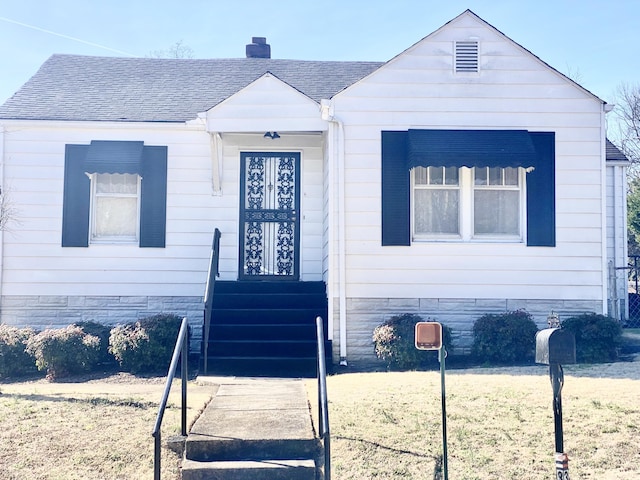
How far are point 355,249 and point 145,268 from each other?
3.64m

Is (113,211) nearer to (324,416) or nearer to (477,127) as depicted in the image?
(477,127)

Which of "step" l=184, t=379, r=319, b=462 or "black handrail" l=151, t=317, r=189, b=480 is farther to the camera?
"step" l=184, t=379, r=319, b=462

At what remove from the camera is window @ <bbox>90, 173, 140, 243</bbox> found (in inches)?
448

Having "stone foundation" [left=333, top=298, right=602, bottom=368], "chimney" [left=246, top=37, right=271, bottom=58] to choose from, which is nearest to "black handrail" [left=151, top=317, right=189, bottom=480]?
"stone foundation" [left=333, top=298, right=602, bottom=368]

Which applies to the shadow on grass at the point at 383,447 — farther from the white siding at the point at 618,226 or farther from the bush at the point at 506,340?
the white siding at the point at 618,226

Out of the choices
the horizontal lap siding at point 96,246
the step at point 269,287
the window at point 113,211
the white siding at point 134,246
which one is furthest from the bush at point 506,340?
the window at point 113,211

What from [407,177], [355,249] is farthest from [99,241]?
[407,177]

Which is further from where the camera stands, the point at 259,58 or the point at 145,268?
the point at 259,58

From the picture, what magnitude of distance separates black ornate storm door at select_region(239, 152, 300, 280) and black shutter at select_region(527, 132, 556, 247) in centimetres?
384

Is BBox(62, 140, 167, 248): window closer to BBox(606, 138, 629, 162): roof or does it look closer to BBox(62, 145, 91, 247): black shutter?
BBox(62, 145, 91, 247): black shutter

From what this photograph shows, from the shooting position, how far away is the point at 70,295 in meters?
11.1

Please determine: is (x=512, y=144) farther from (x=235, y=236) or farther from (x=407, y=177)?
(x=235, y=236)

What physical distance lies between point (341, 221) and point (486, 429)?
4.74m

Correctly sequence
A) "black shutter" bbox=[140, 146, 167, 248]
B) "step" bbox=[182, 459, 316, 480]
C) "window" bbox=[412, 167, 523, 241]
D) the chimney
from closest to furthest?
"step" bbox=[182, 459, 316, 480] < "window" bbox=[412, 167, 523, 241] < "black shutter" bbox=[140, 146, 167, 248] < the chimney
